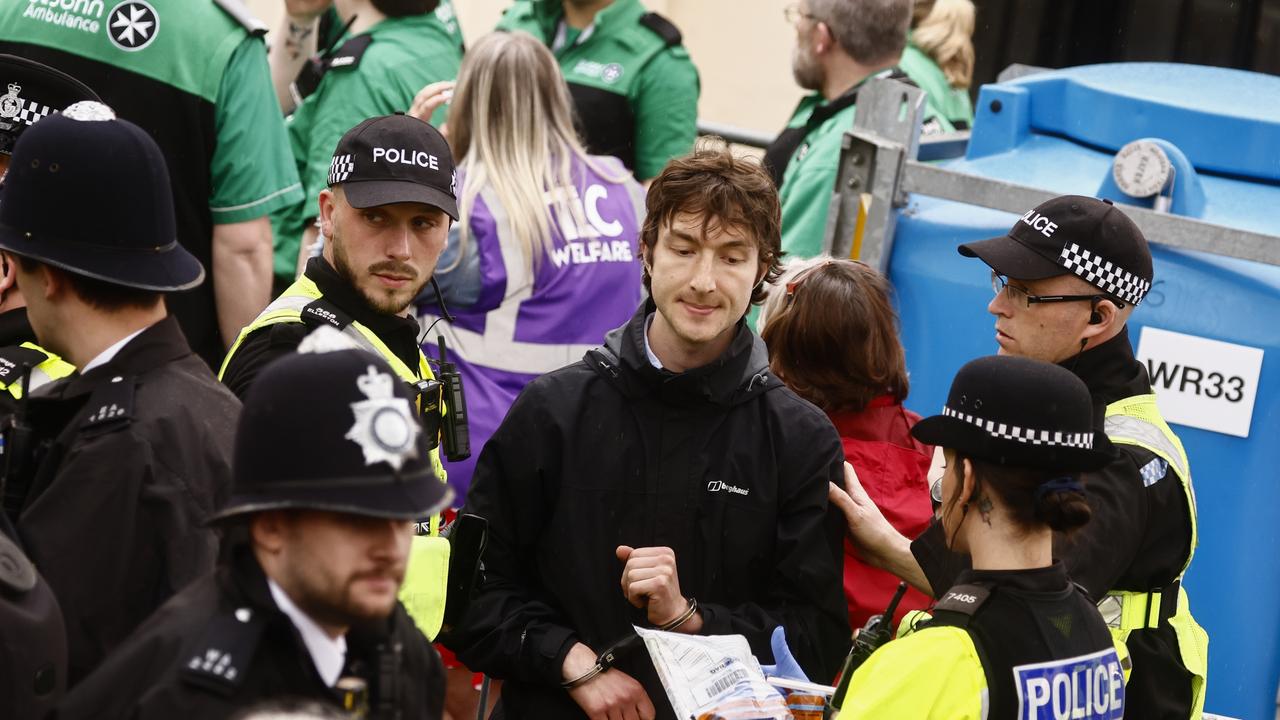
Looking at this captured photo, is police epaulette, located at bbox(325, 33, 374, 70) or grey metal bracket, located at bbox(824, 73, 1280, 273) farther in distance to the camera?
police epaulette, located at bbox(325, 33, 374, 70)

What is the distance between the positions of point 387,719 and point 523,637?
1136 millimetres

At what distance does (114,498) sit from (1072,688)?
157cm

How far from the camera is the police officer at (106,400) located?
231 cm

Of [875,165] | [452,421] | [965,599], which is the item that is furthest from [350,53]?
[965,599]

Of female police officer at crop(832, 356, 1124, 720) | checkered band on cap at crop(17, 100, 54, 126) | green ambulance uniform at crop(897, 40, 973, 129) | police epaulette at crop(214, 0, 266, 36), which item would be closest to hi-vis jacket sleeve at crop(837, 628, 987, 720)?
female police officer at crop(832, 356, 1124, 720)

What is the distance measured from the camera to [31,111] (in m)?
3.46

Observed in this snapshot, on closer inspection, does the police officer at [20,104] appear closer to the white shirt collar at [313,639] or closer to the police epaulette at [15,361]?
the police epaulette at [15,361]

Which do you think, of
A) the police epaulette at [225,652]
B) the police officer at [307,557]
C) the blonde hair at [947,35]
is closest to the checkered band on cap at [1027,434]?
the police officer at [307,557]

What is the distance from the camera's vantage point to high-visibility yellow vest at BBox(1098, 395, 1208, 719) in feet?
10.4

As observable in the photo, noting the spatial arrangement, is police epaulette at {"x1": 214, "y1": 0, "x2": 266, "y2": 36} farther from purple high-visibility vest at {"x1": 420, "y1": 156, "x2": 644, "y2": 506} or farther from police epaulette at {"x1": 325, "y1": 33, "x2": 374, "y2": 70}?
police epaulette at {"x1": 325, "y1": 33, "x2": 374, "y2": 70}

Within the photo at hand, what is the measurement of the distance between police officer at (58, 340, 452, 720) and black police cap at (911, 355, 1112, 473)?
3.63ft

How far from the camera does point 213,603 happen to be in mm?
1944

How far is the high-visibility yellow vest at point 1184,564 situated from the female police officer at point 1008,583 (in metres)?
0.41

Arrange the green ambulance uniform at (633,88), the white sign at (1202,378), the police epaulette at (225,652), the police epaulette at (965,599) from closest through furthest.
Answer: the police epaulette at (225,652), the police epaulette at (965,599), the white sign at (1202,378), the green ambulance uniform at (633,88)
